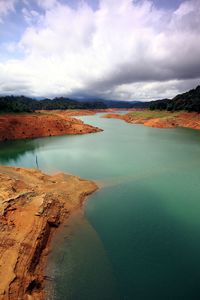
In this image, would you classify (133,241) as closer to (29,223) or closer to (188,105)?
(29,223)

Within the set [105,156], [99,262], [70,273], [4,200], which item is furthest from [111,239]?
[105,156]

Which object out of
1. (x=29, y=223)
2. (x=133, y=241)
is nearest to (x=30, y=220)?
(x=29, y=223)

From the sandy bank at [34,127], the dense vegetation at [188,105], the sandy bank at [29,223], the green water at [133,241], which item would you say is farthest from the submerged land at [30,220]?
the dense vegetation at [188,105]

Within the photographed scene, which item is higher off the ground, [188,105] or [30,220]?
[188,105]

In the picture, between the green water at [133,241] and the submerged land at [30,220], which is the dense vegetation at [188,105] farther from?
Result: the submerged land at [30,220]

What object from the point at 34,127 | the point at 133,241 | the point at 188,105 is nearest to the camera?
the point at 133,241

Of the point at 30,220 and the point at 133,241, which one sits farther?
the point at 30,220

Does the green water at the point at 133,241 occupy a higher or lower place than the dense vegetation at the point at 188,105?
lower
